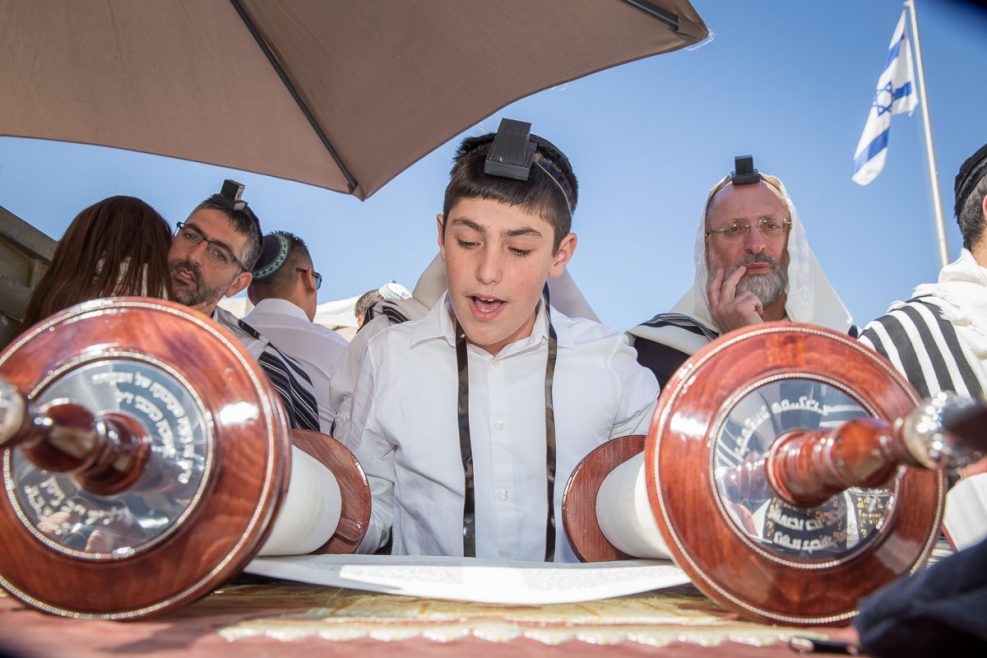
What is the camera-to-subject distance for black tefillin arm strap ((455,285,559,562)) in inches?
88.6

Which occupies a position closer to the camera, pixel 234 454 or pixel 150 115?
pixel 234 454

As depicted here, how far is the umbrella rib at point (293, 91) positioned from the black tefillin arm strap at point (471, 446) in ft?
4.89

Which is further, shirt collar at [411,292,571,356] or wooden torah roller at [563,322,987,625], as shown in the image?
shirt collar at [411,292,571,356]

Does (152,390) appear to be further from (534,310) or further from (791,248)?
(791,248)

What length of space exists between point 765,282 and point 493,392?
5.90ft

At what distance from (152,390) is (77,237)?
245 centimetres

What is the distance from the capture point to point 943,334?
3025mm

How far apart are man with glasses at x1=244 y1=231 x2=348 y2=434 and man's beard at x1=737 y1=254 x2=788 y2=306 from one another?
7.25 feet

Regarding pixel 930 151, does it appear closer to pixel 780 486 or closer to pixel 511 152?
pixel 511 152

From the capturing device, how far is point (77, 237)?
3.29 metres

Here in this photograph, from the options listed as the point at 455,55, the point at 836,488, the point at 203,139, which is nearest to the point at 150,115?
the point at 203,139

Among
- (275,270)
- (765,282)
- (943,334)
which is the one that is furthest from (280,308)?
(943,334)

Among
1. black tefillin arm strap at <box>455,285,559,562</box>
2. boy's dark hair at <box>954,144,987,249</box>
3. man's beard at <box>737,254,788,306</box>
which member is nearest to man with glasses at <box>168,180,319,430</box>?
black tefillin arm strap at <box>455,285,559,562</box>

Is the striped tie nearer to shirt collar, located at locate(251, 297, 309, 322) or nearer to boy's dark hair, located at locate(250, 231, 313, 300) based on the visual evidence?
shirt collar, located at locate(251, 297, 309, 322)
